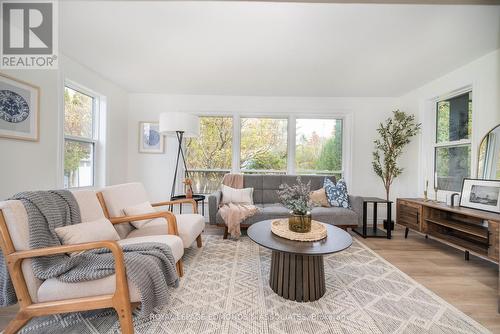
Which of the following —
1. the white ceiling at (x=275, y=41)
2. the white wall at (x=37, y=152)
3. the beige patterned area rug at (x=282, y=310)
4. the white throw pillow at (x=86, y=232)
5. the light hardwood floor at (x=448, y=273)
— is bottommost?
the beige patterned area rug at (x=282, y=310)

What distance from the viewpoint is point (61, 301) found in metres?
1.21

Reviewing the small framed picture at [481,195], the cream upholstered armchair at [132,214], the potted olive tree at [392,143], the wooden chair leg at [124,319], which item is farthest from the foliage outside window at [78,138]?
the small framed picture at [481,195]

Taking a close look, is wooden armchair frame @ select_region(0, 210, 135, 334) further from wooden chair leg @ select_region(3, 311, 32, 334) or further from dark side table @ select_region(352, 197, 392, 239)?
dark side table @ select_region(352, 197, 392, 239)

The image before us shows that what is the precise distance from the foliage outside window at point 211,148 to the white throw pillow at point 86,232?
8.15ft

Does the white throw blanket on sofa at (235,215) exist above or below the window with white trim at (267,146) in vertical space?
below

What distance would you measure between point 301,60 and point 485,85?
7.44ft

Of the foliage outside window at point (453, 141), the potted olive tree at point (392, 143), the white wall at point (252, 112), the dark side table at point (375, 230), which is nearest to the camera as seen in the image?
the foliage outside window at point (453, 141)

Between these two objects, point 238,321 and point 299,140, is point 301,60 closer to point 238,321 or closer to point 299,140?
point 299,140

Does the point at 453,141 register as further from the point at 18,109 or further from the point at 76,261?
the point at 18,109

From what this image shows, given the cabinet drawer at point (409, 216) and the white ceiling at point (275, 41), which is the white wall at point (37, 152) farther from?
the cabinet drawer at point (409, 216)

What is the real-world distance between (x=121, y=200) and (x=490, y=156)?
430 cm

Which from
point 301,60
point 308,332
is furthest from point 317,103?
point 308,332

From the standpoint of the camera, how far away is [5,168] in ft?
6.68

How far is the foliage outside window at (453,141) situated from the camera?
2922 mm
